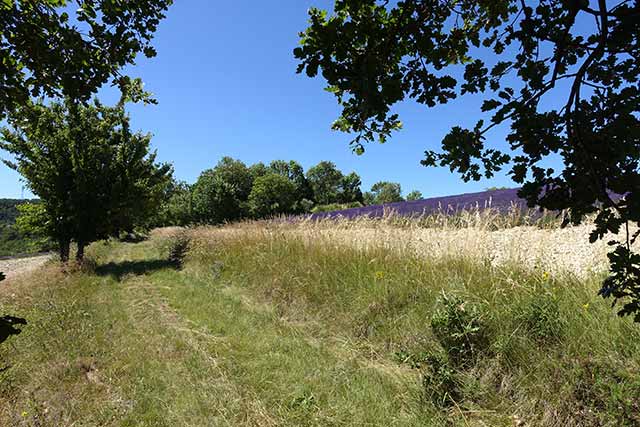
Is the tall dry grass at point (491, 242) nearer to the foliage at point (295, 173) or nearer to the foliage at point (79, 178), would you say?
the foliage at point (79, 178)

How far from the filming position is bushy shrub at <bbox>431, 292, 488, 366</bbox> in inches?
111

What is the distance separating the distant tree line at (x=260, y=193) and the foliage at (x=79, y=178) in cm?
1339

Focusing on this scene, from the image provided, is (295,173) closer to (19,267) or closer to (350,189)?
(350,189)

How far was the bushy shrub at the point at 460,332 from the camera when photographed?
2830mm

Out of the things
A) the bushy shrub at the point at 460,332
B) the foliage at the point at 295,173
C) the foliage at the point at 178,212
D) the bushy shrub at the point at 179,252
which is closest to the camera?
the bushy shrub at the point at 460,332

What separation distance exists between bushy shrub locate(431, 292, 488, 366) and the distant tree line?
2538 centimetres

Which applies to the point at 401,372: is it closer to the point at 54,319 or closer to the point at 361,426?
the point at 361,426

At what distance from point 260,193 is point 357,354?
152 feet

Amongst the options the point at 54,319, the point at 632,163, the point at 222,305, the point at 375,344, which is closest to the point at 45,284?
the point at 54,319

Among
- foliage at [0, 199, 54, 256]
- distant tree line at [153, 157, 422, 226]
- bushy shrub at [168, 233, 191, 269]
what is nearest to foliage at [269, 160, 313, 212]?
distant tree line at [153, 157, 422, 226]

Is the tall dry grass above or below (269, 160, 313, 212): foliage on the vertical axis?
below

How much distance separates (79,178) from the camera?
1141 cm

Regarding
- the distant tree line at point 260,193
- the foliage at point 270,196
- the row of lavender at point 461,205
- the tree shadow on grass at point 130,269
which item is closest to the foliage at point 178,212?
the distant tree line at point 260,193

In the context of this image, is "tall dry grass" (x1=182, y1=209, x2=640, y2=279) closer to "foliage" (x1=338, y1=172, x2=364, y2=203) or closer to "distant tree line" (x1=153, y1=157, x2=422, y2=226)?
"distant tree line" (x1=153, y1=157, x2=422, y2=226)
